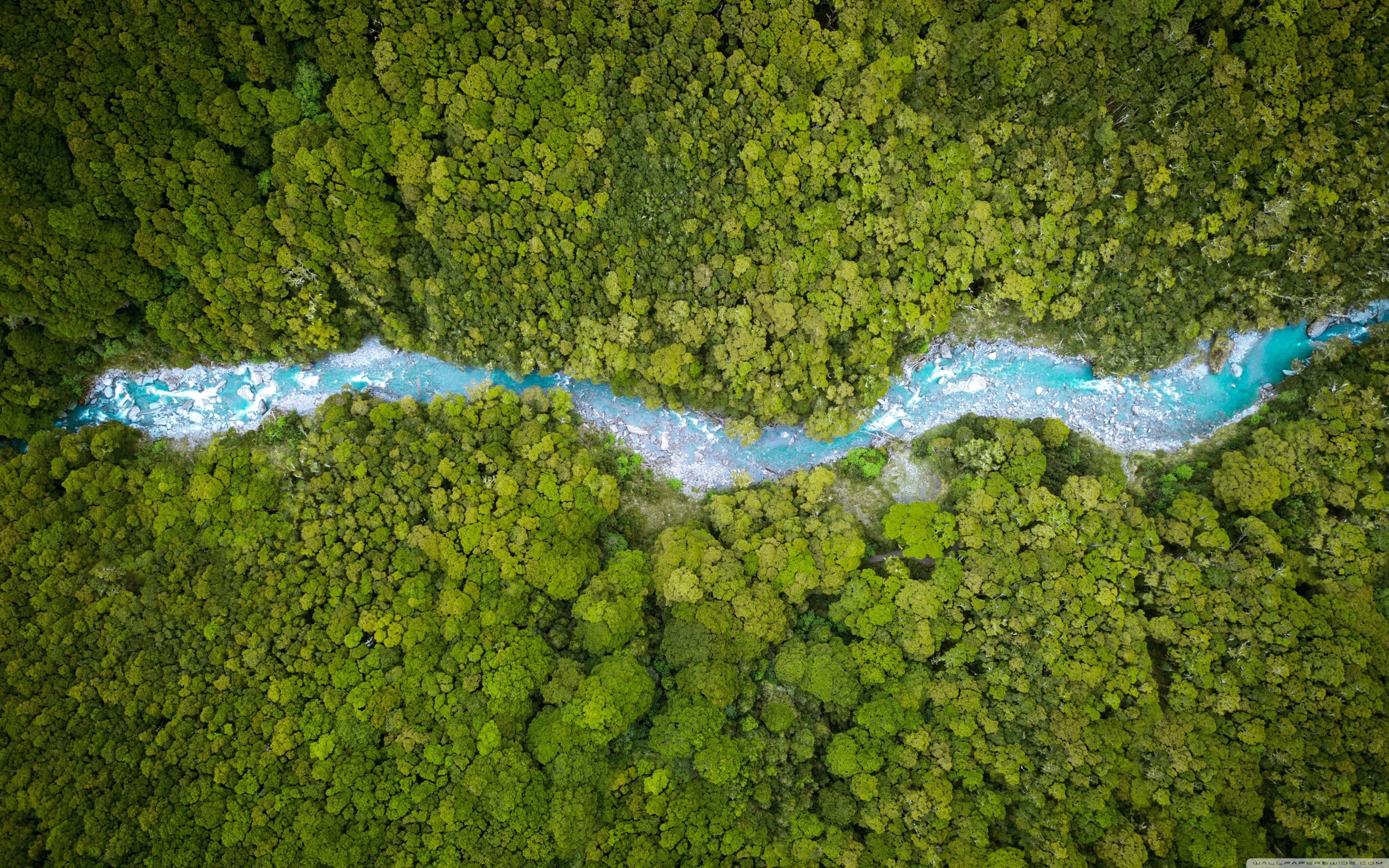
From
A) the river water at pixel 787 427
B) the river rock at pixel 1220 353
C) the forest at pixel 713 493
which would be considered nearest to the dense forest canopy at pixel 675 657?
the forest at pixel 713 493

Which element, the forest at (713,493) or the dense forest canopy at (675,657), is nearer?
the dense forest canopy at (675,657)

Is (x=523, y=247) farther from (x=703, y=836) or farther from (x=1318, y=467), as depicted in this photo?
(x=1318, y=467)

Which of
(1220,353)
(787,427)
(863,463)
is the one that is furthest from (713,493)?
(1220,353)

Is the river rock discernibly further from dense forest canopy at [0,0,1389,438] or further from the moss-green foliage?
Answer: the moss-green foliage

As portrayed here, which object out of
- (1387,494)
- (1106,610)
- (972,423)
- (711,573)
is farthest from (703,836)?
(1387,494)

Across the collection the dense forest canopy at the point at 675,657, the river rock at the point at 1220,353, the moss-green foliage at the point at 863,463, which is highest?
the river rock at the point at 1220,353

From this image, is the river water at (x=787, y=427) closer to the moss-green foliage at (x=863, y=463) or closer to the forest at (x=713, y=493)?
the moss-green foliage at (x=863, y=463)
